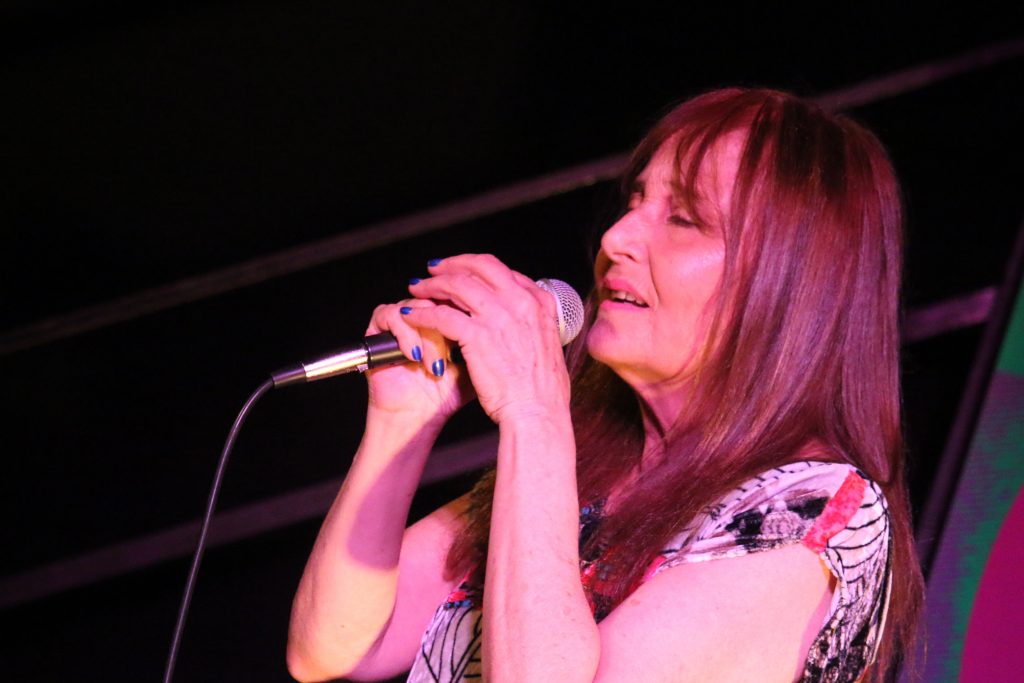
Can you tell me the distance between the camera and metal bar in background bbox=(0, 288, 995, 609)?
2324mm

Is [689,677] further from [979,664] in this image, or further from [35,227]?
[35,227]

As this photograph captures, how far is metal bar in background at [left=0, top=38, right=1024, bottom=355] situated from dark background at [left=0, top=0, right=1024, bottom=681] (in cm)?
2

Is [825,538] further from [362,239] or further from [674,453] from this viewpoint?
[362,239]

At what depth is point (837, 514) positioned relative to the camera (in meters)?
1.14

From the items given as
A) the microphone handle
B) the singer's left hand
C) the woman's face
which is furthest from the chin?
the microphone handle

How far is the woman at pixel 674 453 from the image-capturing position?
1.09 meters

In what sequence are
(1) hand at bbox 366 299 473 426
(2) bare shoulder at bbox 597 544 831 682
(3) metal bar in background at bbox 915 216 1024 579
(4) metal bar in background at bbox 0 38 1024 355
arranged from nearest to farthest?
(2) bare shoulder at bbox 597 544 831 682 < (1) hand at bbox 366 299 473 426 < (3) metal bar in background at bbox 915 216 1024 579 < (4) metal bar in background at bbox 0 38 1024 355

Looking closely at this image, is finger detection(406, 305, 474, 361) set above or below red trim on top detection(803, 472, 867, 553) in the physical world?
above

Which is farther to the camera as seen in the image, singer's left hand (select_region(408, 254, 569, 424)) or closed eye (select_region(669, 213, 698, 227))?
closed eye (select_region(669, 213, 698, 227))

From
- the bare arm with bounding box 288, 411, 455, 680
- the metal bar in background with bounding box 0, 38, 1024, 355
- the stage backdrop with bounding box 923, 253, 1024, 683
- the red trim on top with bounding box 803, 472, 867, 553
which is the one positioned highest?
the metal bar in background with bounding box 0, 38, 1024, 355

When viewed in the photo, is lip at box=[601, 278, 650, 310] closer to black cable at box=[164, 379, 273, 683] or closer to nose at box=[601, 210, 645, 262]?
nose at box=[601, 210, 645, 262]

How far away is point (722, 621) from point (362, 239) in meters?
1.84

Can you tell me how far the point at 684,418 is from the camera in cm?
135

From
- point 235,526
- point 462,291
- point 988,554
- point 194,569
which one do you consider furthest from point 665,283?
point 235,526
